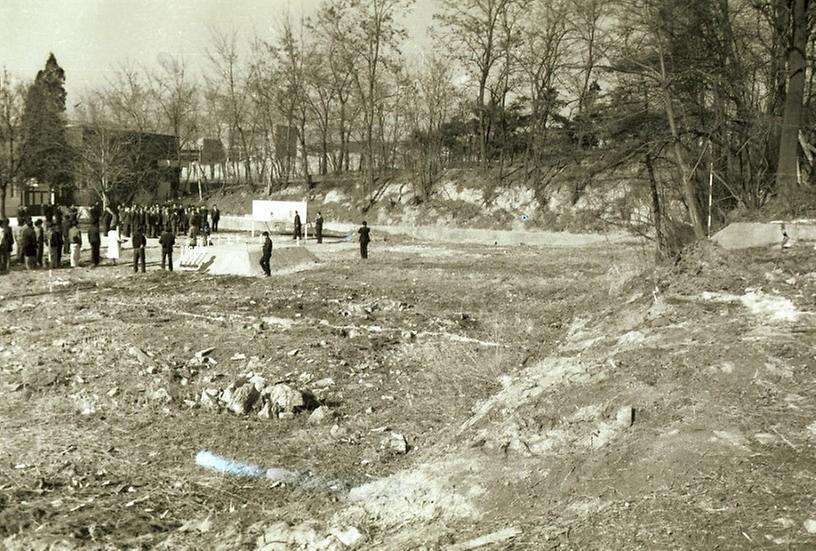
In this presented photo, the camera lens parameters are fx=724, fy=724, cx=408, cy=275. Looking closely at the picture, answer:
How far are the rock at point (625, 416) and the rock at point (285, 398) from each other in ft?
12.8

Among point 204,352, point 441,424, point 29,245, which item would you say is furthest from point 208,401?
point 29,245

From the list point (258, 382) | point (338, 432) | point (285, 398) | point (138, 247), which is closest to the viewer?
point (338, 432)

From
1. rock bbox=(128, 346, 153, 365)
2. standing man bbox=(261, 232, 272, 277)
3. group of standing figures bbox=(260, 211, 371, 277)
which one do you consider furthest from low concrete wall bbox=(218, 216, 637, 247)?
rock bbox=(128, 346, 153, 365)

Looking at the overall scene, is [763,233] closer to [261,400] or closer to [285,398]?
[285,398]

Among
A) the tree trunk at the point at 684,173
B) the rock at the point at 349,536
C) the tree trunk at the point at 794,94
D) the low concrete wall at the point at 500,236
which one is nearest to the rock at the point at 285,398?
the rock at the point at 349,536

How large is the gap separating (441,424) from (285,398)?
1.96 m

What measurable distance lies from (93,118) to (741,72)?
43.1m

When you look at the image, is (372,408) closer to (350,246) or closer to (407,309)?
(407,309)

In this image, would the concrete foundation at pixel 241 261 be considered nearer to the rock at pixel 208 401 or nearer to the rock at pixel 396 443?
the rock at pixel 208 401

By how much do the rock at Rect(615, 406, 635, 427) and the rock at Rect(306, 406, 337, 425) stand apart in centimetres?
347

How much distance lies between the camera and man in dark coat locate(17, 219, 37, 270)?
2008cm

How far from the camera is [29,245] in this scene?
20.2 m

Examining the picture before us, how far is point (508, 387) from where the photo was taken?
9.30 meters

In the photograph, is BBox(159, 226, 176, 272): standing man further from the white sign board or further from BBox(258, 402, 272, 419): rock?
BBox(258, 402, 272, 419): rock
